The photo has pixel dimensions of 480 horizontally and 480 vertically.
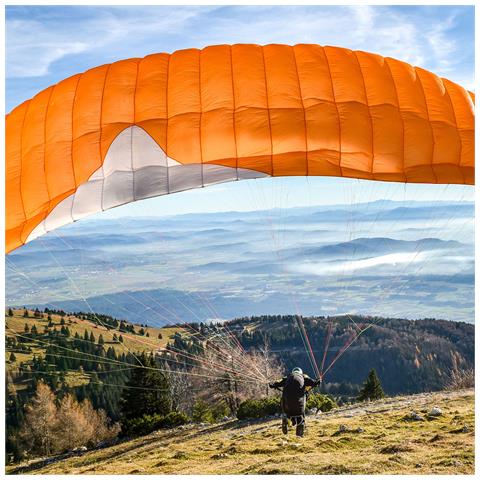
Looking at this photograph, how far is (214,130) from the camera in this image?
422 inches

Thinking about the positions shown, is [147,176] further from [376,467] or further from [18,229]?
[376,467]

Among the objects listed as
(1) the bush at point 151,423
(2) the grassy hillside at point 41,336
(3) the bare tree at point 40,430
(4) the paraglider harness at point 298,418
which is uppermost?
(4) the paraglider harness at point 298,418

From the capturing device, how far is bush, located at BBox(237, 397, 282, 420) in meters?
28.8

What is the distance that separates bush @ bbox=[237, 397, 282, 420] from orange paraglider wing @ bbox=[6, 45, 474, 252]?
63.9 feet

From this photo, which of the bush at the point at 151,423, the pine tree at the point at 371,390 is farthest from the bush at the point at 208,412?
the pine tree at the point at 371,390

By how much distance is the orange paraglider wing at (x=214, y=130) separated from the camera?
10.7 m

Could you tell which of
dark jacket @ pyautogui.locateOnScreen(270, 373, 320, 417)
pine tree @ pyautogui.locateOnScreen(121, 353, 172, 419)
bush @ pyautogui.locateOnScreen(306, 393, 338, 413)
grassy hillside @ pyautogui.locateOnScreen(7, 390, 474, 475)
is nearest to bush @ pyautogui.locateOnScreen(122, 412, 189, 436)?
pine tree @ pyautogui.locateOnScreen(121, 353, 172, 419)

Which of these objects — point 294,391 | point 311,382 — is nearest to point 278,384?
point 294,391

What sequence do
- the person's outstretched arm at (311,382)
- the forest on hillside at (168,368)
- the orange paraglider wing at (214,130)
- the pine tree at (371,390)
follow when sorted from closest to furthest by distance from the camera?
the person's outstretched arm at (311,382), the orange paraglider wing at (214,130), the forest on hillside at (168,368), the pine tree at (371,390)

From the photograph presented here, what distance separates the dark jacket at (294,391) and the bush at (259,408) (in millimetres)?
18036

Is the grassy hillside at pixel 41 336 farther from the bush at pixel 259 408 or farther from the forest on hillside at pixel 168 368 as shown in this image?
the bush at pixel 259 408

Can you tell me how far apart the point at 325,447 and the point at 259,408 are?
990cm

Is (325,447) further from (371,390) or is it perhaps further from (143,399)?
(371,390)

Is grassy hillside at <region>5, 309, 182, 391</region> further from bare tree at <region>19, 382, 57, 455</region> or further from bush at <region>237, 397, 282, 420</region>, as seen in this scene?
bush at <region>237, 397, 282, 420</region>
